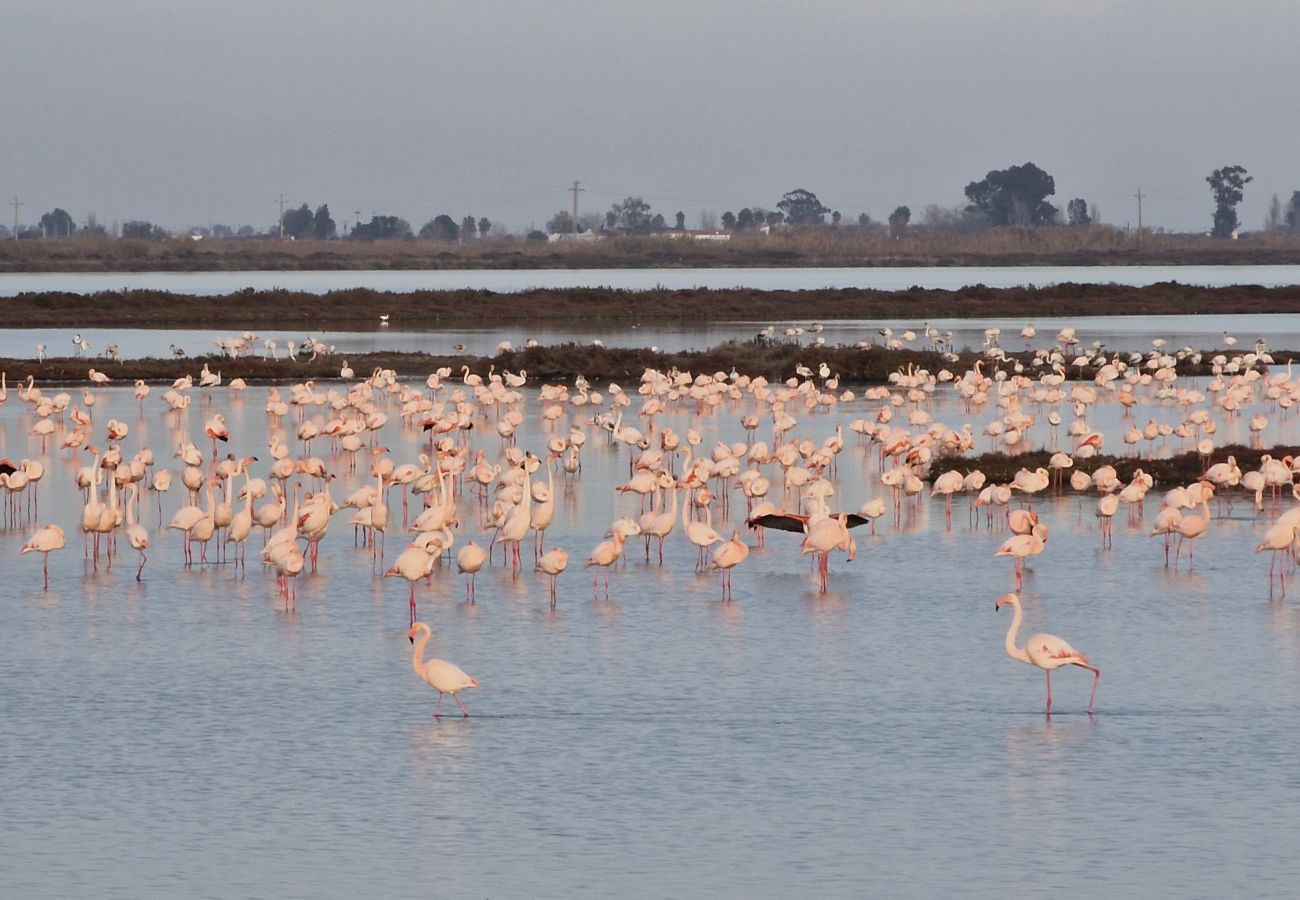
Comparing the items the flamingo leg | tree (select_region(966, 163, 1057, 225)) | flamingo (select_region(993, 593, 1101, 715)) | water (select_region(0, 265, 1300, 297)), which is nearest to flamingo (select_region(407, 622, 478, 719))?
flamingo (select_region(993, 593, 1101, 715))

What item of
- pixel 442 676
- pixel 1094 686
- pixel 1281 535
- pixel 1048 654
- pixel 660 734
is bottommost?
pixel 660 734

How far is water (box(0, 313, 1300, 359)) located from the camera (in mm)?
47156

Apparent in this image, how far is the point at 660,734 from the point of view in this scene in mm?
11297

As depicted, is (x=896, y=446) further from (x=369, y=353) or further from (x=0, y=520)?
(x=369, y=353)

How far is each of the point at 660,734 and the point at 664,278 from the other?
→ 93546 mm

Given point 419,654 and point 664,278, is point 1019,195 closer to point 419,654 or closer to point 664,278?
point 664,278

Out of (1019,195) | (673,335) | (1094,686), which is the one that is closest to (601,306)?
(673,335)

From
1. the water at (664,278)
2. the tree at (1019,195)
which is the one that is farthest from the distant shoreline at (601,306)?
the tree at (1019,195)

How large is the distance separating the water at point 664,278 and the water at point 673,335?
895 inches

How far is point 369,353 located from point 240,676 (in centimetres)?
3196

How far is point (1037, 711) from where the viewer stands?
1186cm

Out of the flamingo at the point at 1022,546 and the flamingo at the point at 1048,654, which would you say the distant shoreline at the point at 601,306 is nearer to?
the flamingo at the point at 1022,546

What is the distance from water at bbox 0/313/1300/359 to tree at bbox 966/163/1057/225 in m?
134

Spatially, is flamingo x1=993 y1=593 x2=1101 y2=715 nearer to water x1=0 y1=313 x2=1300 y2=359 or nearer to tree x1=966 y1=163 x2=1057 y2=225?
water x1=0 y1=313 x2=1300 y2=359
